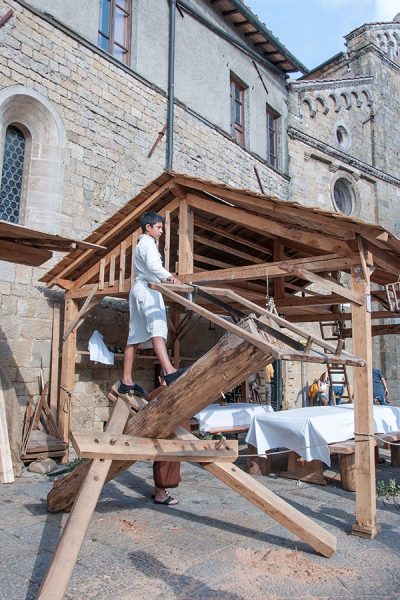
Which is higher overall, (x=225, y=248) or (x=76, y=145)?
(x=76, y=145)

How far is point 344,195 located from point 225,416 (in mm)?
11110

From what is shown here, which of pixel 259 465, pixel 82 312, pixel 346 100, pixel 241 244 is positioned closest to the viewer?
pixel 259 465

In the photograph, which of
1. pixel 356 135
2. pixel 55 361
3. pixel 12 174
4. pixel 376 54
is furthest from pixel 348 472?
pixel 376 54

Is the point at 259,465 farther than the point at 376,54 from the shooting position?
No

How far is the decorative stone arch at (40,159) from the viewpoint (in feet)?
28.0

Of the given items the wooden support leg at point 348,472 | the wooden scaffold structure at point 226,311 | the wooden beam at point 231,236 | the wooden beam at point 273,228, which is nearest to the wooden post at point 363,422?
the wooden scaffold structure at point 226,311

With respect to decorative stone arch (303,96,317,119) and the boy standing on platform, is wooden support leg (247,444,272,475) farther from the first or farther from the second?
decorative stone arch (303,96,317,119)

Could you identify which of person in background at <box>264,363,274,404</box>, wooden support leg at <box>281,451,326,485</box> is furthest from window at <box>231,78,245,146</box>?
wooden support leg at <box>281,451,326,485</box>

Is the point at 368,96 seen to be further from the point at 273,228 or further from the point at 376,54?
the point at 273,228

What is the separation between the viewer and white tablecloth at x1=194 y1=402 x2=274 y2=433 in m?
7.55

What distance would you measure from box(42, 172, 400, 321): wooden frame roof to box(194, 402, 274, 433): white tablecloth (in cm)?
177

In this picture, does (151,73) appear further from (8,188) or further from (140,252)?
(140,252)

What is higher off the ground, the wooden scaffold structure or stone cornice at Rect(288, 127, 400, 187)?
stone cornice at Rect(288, 127, 400, 187)

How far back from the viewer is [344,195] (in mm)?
16547
